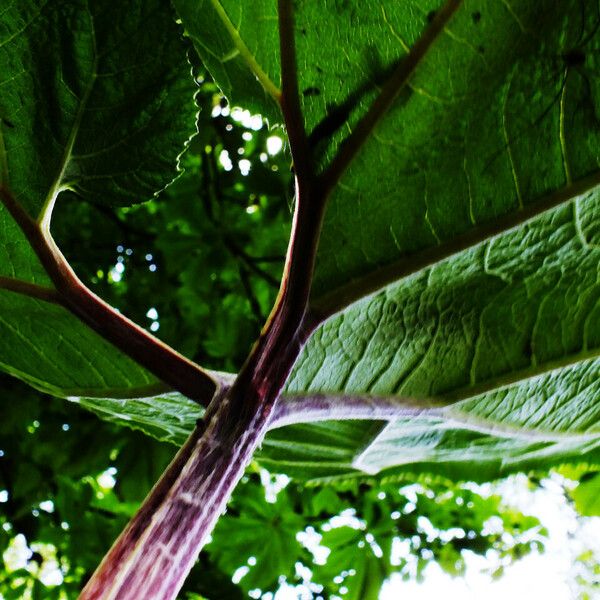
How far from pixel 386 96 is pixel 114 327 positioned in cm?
33

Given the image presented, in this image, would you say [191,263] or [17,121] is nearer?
[17,121]

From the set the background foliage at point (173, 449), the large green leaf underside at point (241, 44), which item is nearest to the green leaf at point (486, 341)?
the large green leaf underside at point (241, 44)

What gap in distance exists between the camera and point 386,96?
552 millimetres

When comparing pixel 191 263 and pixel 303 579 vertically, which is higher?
pixel 191 263

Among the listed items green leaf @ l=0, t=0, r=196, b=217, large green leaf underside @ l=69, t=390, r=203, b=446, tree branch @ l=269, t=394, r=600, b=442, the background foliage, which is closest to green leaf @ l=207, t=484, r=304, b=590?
the background foliage

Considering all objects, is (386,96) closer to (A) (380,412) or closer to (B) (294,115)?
(B) (294,115)

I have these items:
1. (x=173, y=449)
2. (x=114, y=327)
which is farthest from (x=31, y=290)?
(x=173, y=449)

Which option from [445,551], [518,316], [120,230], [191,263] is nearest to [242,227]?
[191,263]

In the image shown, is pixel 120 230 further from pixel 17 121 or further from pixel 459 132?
pixel 459 132

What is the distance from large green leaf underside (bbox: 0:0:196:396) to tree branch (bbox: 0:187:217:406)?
2 cm

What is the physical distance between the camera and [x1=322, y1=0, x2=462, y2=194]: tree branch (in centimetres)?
52

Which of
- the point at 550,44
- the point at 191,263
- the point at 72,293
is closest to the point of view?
the point at 550,44

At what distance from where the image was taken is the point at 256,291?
6.81 ft

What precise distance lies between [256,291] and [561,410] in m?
1.30
